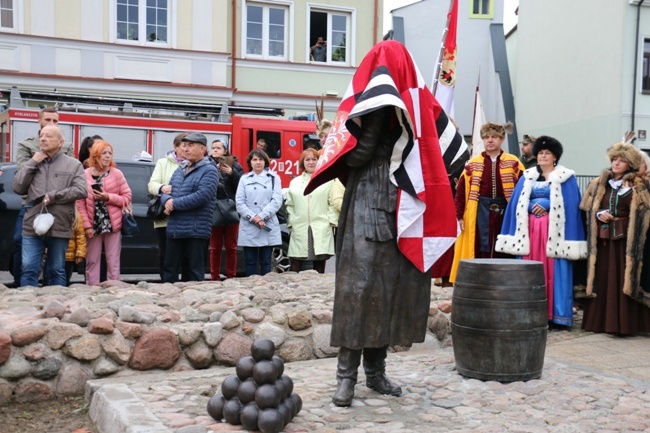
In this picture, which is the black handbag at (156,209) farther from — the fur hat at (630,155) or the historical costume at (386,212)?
the fur hat at (630,155)

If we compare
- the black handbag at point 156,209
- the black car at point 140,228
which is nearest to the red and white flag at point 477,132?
the black car at point 140,228

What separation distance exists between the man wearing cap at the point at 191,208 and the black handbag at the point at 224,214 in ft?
2.59

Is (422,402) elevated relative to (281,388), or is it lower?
lower

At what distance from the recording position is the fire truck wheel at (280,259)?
10.5m

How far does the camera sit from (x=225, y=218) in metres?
8.53

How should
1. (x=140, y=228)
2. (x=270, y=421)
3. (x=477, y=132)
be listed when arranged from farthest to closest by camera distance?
(x=477, y=132) → (x=140, y=228) → (x=270, y=421)

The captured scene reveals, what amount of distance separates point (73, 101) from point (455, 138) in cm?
1084

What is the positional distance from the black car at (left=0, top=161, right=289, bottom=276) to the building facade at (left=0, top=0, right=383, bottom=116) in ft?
32.7

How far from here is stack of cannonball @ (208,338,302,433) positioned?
3.82 meters

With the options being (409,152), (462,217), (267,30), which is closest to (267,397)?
(409,152)

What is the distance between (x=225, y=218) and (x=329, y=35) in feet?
46.2

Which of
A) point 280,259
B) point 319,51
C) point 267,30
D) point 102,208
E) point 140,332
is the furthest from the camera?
point 319,51

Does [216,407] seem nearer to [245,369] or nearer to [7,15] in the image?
[245,369]

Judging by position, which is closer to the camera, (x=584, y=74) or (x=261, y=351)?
(x=261, y=351)
